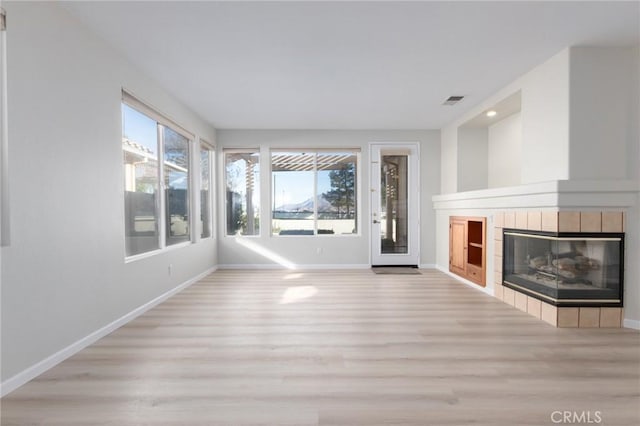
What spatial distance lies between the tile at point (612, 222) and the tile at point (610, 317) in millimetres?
746

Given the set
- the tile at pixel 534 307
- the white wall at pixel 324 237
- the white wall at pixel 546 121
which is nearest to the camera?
the white wall at pixel 546 121

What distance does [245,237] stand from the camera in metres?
6.05

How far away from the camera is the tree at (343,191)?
617cm

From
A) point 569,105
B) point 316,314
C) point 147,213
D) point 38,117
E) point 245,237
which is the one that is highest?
point 569,105

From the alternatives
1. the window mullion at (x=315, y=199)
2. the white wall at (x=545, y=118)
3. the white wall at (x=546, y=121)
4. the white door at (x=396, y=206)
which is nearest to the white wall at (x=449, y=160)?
the white door at (x=396, y=206)

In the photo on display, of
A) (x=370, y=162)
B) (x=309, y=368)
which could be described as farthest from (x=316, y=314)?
(x=370, y=162)

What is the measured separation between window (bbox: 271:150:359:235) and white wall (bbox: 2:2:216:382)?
122 inches

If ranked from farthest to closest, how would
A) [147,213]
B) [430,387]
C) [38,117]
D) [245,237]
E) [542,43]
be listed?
[245,237]
[147,213]
[542,43]
[38,117]
[430,387]

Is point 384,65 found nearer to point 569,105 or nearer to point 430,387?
point 569,105

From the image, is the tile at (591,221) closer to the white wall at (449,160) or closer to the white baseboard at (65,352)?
the white wall at (449,160)

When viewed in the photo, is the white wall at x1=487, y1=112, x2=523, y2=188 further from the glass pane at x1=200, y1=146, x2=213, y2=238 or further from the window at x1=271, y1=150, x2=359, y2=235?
the glass pane at x1=200, y1=146, x2=213, y2=238

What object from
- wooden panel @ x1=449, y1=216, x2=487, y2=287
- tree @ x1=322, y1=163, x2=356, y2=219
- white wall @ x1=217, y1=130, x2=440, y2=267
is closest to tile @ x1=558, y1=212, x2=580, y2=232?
wooden panel @ x1=449, y1=216, x2=487, y2=287

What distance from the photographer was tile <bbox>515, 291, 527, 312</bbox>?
3.51m

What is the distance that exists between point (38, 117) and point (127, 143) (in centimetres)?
117
